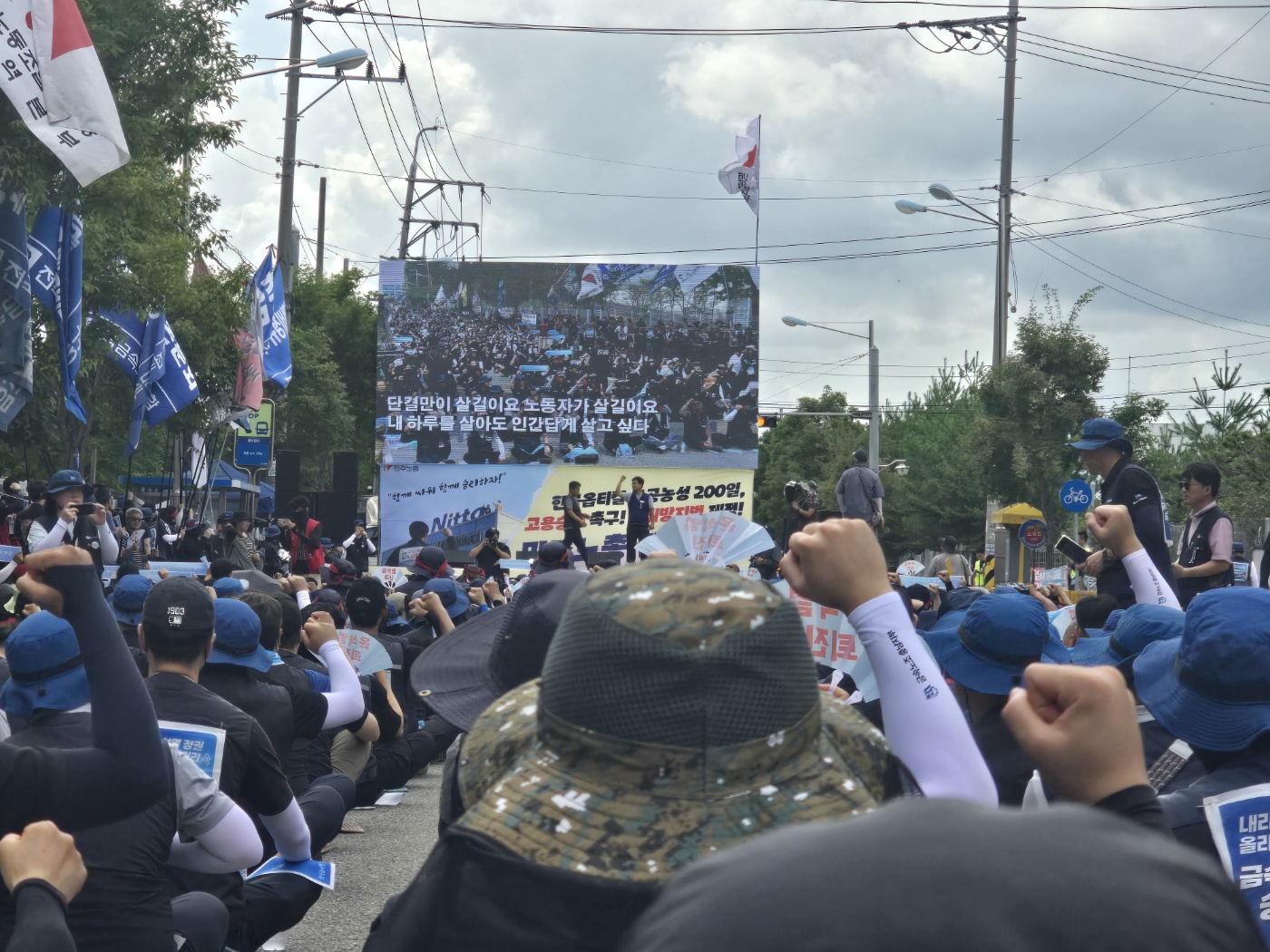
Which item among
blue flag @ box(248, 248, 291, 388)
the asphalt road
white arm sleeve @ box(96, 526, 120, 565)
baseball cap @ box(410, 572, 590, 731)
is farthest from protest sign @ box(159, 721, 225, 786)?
blue flag @ box(248, 248, 291, 388)

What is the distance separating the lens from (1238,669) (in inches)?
102

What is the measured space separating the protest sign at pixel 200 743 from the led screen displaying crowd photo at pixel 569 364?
27617mm

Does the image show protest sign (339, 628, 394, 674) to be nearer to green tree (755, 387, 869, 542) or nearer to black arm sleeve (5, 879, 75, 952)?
black arm sleeve (5, 879, 75, 952)

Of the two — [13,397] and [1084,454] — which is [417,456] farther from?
[1084,454]

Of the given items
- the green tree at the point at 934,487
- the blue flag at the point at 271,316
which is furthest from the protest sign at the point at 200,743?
the green tree at the point at 934,487

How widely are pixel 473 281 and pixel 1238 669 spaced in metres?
30.3

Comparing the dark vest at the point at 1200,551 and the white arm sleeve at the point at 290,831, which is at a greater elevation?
the dark vest at the point at 1200,551

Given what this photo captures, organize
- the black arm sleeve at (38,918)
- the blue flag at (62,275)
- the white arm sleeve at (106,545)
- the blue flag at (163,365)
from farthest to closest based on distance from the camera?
the blue flag at (163,365)
the blue flag at (62,275)
the white arm sleeve at (106,545)
the black arm sleeve at (38,918)

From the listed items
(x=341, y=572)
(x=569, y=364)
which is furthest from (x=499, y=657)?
(x=569, y=364)

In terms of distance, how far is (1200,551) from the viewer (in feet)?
24.2

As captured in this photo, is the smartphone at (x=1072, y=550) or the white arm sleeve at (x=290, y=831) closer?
the white arm sleeve at (x=290, y=831)

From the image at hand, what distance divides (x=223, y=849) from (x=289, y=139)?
2163 cm

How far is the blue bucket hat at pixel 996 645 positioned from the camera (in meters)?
3.68

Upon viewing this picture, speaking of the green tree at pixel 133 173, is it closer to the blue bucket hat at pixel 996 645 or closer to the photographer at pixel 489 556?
the photographer at pixel 489 556
